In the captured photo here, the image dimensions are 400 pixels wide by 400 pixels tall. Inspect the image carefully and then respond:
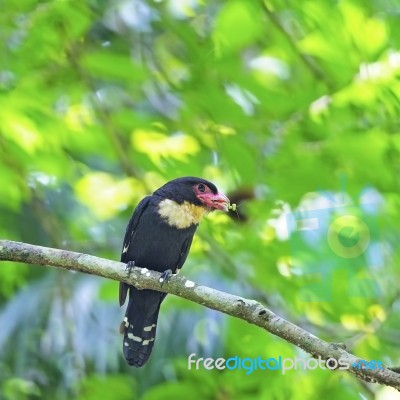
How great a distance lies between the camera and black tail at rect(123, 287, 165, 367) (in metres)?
3.38

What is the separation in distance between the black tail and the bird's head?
369 mm

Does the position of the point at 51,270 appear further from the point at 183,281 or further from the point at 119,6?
the point at 183,281

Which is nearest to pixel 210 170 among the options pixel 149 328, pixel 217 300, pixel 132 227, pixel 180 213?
pixel 180 213

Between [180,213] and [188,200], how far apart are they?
6.4 inches

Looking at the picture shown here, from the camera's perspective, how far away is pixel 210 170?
4.14 m

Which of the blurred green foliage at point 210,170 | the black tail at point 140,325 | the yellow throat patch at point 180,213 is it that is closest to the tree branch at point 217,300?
the black tail at point 140,325

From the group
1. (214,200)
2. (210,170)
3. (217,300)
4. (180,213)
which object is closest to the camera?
(217,300)

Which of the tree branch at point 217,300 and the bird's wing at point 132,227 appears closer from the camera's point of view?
the tree branch at point 217,300

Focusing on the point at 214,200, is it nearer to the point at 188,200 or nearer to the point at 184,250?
the point at 188,200

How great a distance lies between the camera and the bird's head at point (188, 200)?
361 centimetres

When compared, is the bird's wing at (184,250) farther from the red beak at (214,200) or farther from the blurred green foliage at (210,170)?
the red beak at (214,200)

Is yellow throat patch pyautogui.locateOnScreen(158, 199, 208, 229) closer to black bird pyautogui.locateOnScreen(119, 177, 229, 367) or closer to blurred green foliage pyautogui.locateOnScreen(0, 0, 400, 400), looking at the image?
black bird pyautogui.locateOnScreen(119, 177, 229, 367)

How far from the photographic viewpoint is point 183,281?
2.84 m

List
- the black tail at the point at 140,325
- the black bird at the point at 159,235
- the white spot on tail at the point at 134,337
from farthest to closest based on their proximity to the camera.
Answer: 1. the black bird at the point at 159,235
2. the white spot on tail at the point at 134,337
3. the black tail at the point at 140,325
